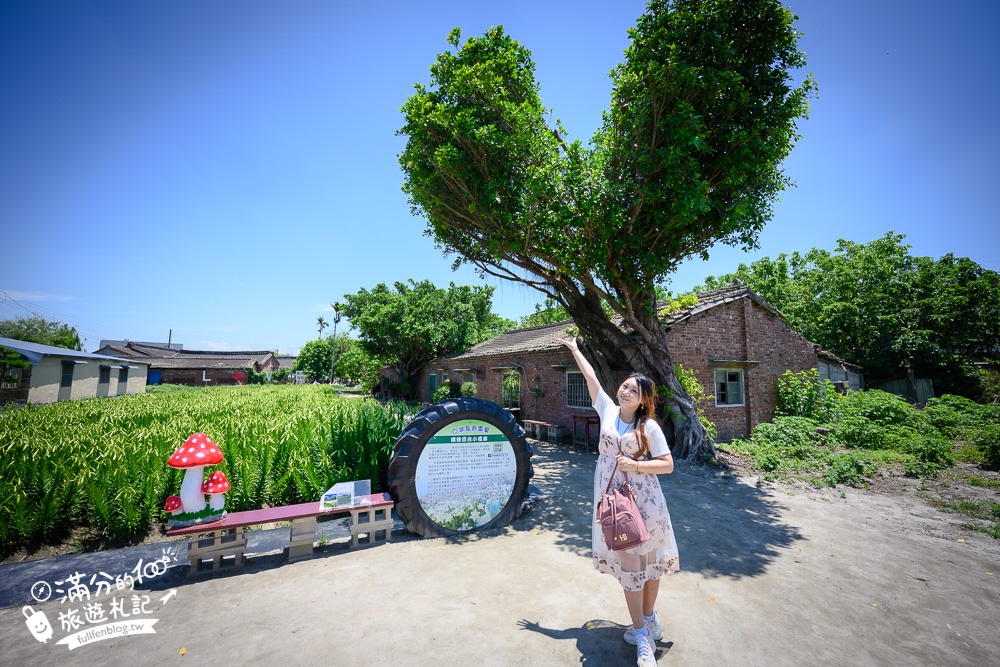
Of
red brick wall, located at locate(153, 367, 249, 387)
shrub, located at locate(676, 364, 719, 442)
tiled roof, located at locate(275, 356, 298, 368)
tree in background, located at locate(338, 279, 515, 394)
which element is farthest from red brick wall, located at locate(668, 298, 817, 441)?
tiled roof, located at locate(275, 356, 298, 368)

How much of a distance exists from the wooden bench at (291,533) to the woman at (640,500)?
279 centimetres

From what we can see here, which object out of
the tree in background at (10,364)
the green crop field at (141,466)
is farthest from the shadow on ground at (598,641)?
the tree in background at (10,364)

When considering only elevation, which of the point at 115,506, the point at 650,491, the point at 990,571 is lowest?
the point at 990,571

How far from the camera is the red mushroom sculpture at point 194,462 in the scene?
11.9 feet

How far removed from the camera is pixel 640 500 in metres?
2.82

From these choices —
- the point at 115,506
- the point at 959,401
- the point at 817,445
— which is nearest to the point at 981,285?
the point at 959,401

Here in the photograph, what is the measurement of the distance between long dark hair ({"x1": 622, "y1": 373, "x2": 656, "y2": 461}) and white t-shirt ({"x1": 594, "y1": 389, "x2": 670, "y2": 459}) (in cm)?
3

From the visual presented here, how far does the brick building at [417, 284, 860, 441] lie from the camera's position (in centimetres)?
1159

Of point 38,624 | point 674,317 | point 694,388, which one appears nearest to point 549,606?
point 38,624

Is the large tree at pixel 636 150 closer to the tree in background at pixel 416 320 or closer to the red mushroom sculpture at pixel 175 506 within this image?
the red mushroom sculpture at pixel 175 506

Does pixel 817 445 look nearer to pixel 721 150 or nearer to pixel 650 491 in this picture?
pixel 721 150

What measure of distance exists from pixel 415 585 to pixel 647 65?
897cm

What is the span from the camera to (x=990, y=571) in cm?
424

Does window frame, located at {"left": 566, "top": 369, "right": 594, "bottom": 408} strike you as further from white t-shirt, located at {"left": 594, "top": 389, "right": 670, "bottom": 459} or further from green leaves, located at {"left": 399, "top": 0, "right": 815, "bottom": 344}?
white t-shirt, located at {"left": 594, "top": 389, "right": 670, "bottom": 459}
